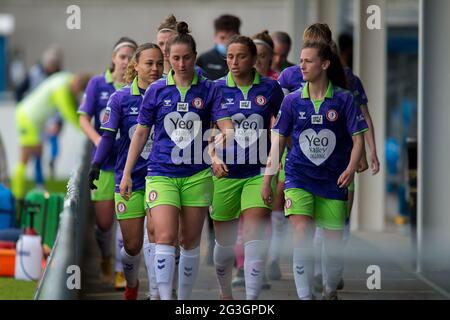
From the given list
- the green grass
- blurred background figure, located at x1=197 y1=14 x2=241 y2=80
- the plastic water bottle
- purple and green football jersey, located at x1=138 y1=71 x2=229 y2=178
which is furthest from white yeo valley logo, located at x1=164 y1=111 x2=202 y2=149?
the plastic water bottle

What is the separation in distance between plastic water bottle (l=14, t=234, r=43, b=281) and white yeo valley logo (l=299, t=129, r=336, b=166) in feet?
10.9

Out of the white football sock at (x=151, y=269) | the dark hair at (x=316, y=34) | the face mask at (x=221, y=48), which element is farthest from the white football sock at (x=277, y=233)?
the dark hair at (x=316, y=34)

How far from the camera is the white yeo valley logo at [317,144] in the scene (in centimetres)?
891

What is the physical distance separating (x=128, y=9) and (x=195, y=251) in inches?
1192

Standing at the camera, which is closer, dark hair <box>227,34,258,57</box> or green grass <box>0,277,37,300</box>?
dark hair <box>227,34,258,57</box>

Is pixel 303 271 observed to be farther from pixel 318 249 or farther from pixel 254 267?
pixel 318 249

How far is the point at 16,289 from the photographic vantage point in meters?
11.2

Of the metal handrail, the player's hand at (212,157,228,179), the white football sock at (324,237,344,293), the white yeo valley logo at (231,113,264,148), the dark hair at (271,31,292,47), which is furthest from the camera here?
the dark hair at (271,31,292,47)

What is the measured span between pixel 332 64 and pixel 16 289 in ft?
11.8

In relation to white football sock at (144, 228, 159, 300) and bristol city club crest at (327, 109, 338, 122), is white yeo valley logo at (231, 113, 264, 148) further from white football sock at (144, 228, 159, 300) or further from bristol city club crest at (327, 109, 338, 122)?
white football sock at (144, 228, 159, 300)

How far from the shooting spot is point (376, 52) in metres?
15.9

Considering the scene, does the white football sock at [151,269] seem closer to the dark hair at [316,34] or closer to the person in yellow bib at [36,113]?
the dark hair at [316,34]

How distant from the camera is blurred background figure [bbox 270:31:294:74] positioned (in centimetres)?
1116
